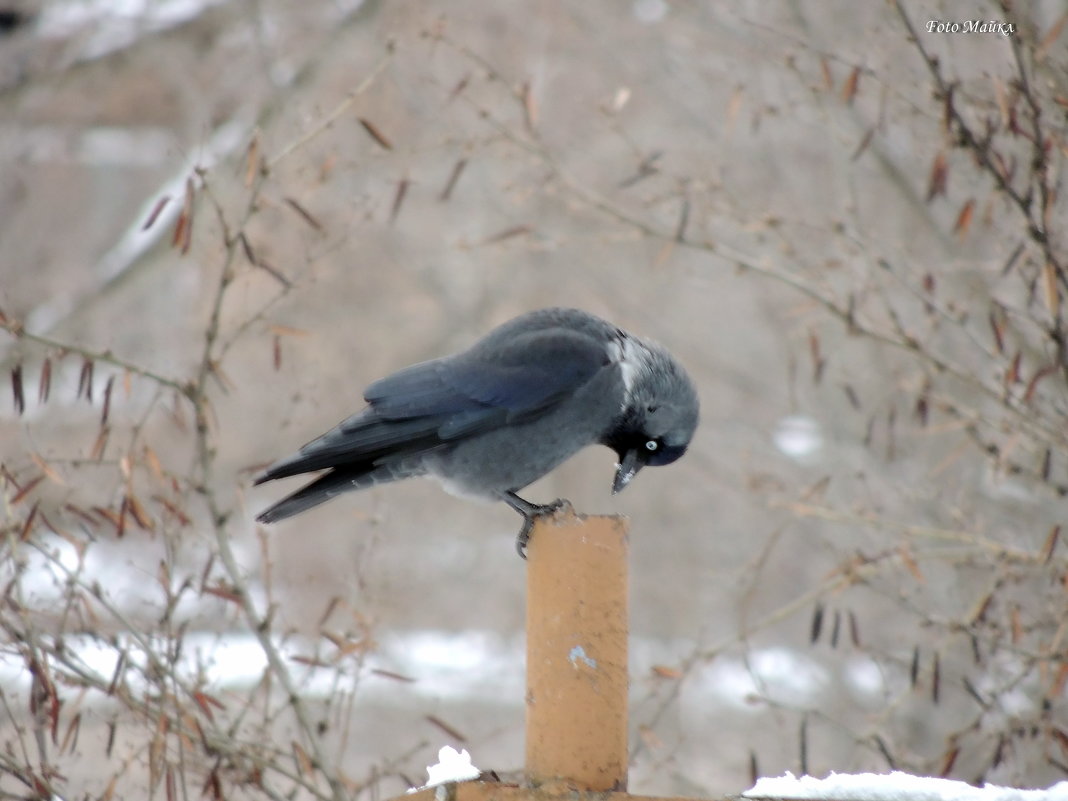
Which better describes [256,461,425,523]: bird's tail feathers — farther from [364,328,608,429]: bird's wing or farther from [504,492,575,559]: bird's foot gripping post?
[504,492,575,559]: bird's foot gripping post

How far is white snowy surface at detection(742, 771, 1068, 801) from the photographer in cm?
269

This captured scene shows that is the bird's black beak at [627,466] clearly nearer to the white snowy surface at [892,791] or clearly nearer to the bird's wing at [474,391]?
the bird's wing at [474,391]

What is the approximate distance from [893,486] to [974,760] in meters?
1.88

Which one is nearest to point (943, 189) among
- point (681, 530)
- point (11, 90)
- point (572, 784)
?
point (572, 784)

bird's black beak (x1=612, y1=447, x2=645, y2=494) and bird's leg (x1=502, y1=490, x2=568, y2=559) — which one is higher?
bird's black beak (x1=612, y1=447, x2=645, y2=494)

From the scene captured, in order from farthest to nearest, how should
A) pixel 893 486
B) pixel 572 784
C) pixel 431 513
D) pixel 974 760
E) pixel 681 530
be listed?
pixel 431 513
pixel 681 530
pixel 974 760
pixel 893 486
pixel 572 784

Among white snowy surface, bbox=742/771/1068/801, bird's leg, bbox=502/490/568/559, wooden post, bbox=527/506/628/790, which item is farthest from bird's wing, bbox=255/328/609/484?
white snowy surface, bbox=742/771/1068/801

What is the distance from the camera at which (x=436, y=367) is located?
16.0ft

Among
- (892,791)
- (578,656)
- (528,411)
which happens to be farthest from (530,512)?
(892,791)

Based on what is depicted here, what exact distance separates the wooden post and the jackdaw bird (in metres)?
1.51

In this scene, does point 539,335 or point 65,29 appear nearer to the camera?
point 539,335

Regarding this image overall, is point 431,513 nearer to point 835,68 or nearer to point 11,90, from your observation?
point 11,90

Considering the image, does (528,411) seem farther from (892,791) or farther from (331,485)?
(892,791)

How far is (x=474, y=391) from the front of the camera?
4.75 meters
